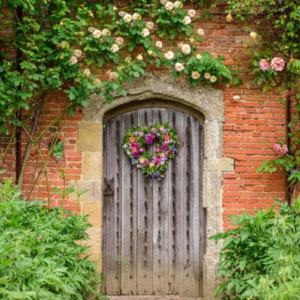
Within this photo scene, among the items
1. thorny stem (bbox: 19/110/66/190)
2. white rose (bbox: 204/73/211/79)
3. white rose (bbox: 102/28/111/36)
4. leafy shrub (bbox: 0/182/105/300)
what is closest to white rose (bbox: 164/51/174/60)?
white rose (bbox: 204/73/211/79)

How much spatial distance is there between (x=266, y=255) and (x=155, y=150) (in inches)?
82.9

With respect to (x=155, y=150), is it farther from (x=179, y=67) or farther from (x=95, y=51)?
(x=95, y=51)

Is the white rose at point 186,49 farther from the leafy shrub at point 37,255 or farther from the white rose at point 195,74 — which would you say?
the leafy shrub at point 37,255

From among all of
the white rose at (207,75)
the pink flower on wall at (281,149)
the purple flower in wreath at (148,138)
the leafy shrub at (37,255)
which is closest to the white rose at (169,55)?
the white rose at (207,75)

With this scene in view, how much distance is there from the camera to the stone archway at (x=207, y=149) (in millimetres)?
5176

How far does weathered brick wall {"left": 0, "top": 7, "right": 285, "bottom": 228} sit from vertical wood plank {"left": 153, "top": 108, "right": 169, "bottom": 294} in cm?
71

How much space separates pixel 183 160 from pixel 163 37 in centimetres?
146

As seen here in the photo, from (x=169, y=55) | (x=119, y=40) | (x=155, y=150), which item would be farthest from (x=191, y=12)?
(x=155, y=150)

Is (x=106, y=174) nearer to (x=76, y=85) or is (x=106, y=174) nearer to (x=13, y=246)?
(x=76, y=85)

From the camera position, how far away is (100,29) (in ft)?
17.0

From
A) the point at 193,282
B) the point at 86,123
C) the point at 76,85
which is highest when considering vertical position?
the point at 76,85

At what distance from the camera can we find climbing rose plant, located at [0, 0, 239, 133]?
480 centimetres

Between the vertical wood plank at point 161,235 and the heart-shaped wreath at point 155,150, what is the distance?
0.17m

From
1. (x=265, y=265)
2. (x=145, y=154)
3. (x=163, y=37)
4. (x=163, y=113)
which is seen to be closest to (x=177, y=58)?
(x=163, y=37)
